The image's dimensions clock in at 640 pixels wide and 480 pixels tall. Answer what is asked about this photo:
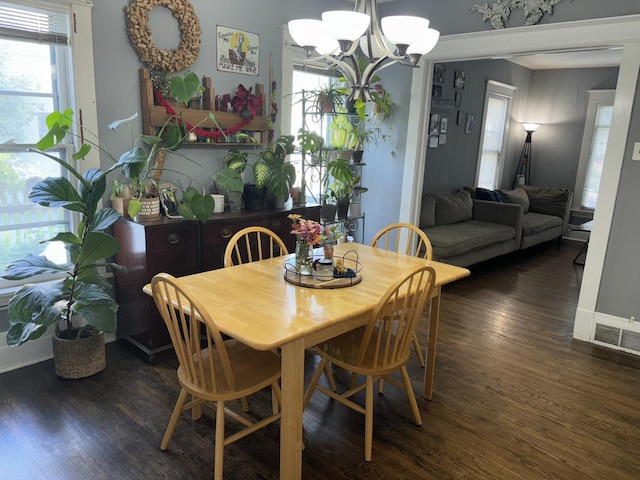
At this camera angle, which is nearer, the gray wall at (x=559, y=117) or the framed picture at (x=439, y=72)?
the framed picture at (x=439, y=72)

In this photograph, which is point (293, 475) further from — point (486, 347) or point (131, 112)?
point (131, 112)

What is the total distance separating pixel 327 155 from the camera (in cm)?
412

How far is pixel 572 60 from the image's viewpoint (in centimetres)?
656

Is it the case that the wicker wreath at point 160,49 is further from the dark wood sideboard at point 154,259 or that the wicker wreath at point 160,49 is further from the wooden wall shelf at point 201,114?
the dark wood sideboard at point 154,259

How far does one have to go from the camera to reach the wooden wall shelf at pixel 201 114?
3098 millimetres

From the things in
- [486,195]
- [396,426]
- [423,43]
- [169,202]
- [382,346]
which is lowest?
[396,426]

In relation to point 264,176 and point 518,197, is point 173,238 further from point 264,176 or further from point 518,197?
point 518,197

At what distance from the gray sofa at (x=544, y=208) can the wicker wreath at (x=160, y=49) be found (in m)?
4.71

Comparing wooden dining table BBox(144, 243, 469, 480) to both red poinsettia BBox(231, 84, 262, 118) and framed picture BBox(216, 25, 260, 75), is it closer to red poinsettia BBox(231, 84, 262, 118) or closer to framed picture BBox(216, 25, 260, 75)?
red poinsettia BBox(231, 84, 262, 118)

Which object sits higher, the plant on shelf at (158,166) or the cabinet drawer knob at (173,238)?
the plant on shelf at (158,166)

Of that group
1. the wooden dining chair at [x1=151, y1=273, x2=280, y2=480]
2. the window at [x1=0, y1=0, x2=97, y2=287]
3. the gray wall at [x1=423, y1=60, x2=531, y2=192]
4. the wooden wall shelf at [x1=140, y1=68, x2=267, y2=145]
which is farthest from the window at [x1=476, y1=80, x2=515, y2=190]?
the wooden dining chair at [x1=151, y1=273, x2=280, y2=480]

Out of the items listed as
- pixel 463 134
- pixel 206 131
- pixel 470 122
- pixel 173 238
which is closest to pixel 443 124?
pixel 463 134

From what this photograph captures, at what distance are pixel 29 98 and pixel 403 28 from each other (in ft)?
7.00

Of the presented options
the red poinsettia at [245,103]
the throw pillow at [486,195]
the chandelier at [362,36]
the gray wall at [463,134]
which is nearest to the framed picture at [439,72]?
the gray wall at [463,134]
